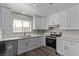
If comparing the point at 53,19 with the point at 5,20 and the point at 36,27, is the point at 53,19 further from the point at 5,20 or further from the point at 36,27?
the point at 5,20

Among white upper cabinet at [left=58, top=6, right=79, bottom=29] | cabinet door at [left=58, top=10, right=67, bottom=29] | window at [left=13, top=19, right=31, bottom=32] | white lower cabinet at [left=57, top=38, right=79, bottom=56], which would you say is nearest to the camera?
white lower cabinet at [left=57, top=38, right=79, bottom=56]

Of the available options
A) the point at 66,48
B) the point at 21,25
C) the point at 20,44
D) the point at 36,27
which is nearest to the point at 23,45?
the point at 20,44

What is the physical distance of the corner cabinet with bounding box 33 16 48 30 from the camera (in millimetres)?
4828

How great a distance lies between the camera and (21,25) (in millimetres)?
4500

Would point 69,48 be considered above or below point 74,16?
below

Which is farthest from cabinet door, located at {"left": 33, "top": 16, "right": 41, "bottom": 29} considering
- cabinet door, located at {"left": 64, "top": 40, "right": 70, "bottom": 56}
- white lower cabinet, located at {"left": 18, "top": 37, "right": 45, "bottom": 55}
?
cabinet door, located at {"left": 64, "top": 40, "right": 70, "bottom": 56}

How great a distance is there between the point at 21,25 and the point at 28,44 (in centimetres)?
150

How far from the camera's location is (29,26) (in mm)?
5008

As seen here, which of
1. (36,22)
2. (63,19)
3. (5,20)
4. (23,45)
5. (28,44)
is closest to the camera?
(5,20)

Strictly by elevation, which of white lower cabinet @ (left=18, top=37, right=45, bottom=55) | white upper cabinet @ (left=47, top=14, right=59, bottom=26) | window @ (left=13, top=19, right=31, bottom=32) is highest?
white upper cabinet @ (left=47, top=14, right=59, bottom=26)

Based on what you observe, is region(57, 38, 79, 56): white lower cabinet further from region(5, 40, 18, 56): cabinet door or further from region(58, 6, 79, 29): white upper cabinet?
region(5, 40, 18, 56): cabinet door

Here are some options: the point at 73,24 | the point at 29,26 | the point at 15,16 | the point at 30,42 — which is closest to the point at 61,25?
the point at 73,24

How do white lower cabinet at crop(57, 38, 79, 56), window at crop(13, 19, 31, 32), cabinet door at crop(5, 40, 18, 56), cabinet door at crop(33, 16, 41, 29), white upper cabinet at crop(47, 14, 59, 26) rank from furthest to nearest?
cabinet door at crop(33, 16, 41, 29)
white upper cabinet at crop(47, 14, 59, 26)
window at crop(13, 19, 31, 32)
cabinet door at crop(5, 40, 18, 56)
white lower cabinet at crop(57, 38, 79, 56)

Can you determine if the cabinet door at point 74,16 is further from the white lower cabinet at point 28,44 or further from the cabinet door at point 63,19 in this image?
the white lower cabinet at point 28,44
